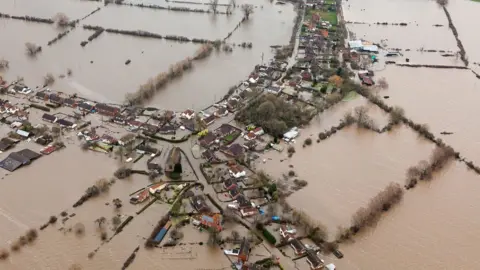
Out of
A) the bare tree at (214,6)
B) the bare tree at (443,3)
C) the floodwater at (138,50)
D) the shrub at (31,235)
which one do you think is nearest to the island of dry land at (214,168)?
Result: the shrub at (31,235)

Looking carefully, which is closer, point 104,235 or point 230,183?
point 104,235

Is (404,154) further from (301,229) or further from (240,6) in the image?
(240,6)

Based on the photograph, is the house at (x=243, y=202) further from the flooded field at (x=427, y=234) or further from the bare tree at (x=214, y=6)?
the bare tree at (x=214, y=6)

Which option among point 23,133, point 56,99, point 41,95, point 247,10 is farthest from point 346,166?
point 247,10

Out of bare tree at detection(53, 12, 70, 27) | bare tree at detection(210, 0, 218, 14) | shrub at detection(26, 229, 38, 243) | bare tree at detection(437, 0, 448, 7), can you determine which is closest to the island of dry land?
shrub at detection(26, 229, 38, 243)

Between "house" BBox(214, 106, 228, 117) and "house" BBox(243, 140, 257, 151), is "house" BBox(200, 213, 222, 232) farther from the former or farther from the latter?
"house" BBox(214, 106, 228, 117)

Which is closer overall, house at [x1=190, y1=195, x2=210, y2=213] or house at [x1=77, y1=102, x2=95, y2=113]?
house at [x1=190, y1=195, x2=210, y2=213]

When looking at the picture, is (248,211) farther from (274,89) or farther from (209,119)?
(274,89)
